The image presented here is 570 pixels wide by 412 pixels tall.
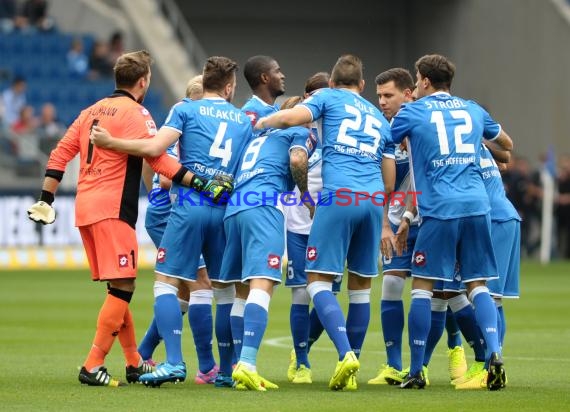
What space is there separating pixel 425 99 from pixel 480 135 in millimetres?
491

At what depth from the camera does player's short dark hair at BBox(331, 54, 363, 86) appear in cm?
970

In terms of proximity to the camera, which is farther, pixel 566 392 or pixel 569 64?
pixel 569 64

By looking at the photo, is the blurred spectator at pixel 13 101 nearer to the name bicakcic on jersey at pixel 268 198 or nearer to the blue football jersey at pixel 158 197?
the blue football jersey at pixel 158 197

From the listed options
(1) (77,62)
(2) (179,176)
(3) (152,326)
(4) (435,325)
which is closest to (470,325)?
(4) (435,325)

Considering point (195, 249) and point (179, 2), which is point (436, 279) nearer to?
point (195, 249)

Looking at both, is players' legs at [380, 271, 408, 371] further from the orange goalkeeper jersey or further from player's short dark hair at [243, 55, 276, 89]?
the orange goalkeeper jersey

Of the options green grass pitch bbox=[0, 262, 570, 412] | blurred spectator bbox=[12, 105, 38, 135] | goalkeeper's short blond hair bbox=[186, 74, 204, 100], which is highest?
blurred spectator bbox=[12, 105, 38, 135]

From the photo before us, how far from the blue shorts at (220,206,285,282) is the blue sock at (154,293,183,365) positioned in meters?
0.54

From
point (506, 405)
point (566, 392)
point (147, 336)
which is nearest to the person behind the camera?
point (506, 405)

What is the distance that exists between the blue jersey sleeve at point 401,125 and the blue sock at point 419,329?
1162 millimetres

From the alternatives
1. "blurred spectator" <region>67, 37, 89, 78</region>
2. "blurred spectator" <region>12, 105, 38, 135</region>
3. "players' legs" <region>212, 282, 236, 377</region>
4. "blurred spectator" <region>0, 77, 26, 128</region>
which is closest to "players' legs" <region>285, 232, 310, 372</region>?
"players' legs" <region>212, 282, 236, 377</region>

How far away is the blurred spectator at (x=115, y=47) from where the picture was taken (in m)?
31.4

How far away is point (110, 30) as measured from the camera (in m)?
33.2

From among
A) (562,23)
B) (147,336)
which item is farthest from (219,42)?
(147,336)
